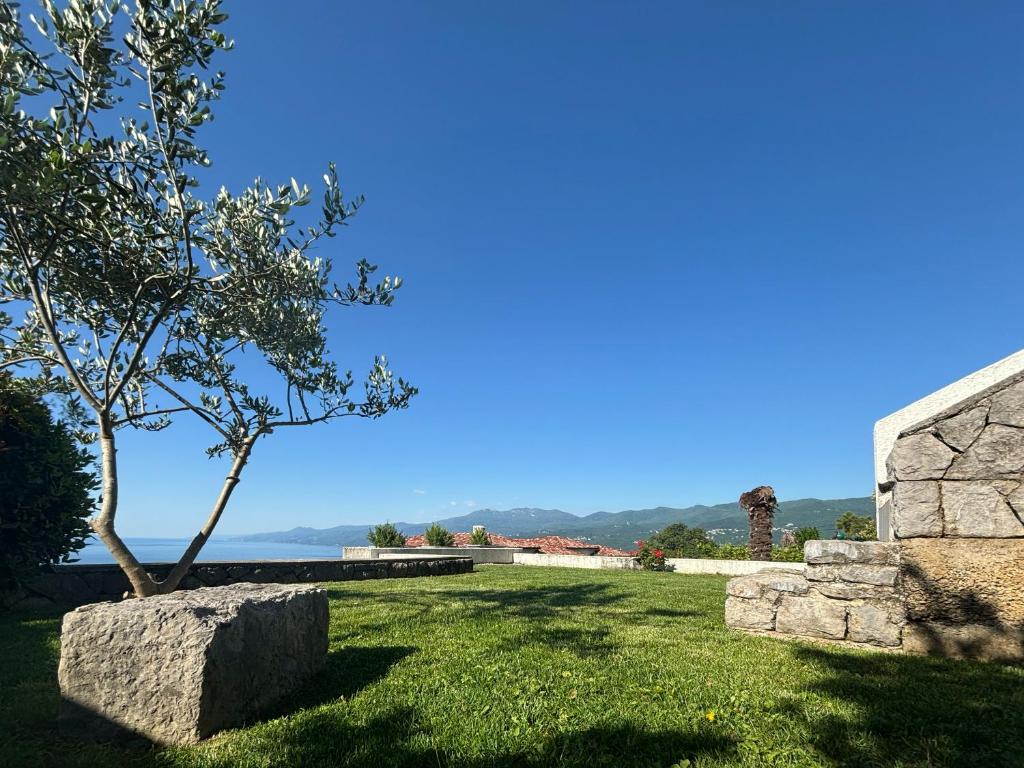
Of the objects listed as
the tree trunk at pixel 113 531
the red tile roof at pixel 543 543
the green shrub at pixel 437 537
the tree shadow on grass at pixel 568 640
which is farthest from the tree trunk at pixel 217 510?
the red tile roof at pixel 543 543

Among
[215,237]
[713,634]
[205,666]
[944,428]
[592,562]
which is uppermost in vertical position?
[215,237]

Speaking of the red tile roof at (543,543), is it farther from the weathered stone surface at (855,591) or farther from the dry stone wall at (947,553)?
the dry stone wall at (947,553)

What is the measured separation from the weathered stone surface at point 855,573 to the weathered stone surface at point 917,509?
0.50 metres

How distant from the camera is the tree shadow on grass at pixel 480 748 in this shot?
151 inches

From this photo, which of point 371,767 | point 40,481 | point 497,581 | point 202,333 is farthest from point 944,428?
point 40,481

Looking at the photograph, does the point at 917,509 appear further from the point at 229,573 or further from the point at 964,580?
the point at 229,573

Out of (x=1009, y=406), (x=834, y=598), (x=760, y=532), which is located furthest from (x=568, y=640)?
(x=760, y=532)

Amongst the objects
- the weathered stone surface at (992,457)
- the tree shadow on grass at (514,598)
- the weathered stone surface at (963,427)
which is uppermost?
the weathered stone surface at (963,427)

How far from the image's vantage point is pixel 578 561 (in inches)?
1061

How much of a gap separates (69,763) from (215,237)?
699cm

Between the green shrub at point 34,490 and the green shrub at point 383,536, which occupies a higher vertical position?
the green shrub at point 34,490

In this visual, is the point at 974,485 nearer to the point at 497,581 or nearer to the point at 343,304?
the point at 343,304

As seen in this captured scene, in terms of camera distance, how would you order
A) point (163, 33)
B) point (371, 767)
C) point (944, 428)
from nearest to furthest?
point (371, 767)
point (163, 33)
point (944, 428)

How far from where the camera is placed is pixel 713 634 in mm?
7918
